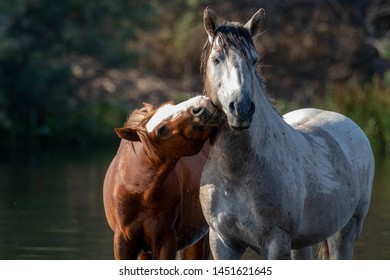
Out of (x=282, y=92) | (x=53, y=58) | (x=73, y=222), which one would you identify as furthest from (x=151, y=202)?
(x=282, y=92)

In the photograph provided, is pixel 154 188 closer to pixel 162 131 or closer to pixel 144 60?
pixel 162 131

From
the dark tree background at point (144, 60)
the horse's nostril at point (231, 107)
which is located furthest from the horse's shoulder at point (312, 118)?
the dark tree background at point (144, 60)

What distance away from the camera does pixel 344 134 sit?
8.34 meters

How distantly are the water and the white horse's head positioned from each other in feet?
13.9

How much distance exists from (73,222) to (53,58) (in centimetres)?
1949

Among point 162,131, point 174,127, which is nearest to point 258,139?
point 174,127

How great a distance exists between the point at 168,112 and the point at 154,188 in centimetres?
60

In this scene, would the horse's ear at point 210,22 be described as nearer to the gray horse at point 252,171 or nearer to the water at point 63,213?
the gray horse at point 252,171

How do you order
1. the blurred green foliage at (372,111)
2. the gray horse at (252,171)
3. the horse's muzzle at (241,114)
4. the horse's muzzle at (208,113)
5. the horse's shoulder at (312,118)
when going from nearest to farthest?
1. the horse's muzzle at (241,114)
2. the gray horse at (252,171)
3. the horse's muzzle at (208,113)
4. the horse's shoulder at (312,118)
5. the blurred green foliage at (372,111)

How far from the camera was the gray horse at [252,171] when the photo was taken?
6.61 metres

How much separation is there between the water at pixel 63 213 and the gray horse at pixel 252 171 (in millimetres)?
3417

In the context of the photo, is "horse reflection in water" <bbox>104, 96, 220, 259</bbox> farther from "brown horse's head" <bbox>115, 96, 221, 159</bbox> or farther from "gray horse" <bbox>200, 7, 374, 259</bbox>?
"gray horse" <bbox>200, 7, 374, 259</bbox>

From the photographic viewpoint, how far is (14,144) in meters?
28.5

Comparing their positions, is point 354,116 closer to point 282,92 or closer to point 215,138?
point 282,92
